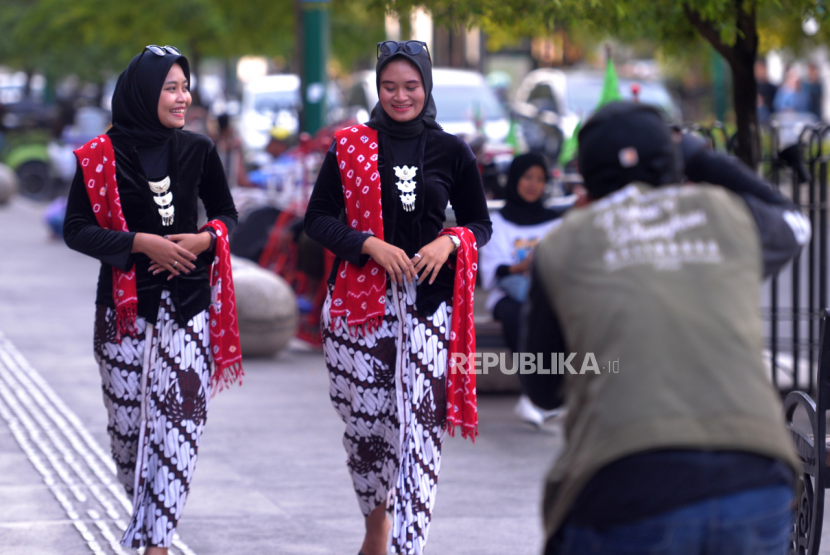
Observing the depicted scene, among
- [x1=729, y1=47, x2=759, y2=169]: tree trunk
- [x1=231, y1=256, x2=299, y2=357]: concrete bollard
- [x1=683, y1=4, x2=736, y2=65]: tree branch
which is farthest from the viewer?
[x1=231, y1=256, x2=299, y2=357]: concrete bollard

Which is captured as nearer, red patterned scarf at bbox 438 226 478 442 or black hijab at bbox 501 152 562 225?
red patterned scarf at bbox 438 226 478 442

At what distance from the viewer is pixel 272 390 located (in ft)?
25.3

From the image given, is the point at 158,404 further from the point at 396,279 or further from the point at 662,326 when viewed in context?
the point at 662,326

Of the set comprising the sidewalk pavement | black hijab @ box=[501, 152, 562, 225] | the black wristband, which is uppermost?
black hijab @ box=[501, 152, 562, 225]

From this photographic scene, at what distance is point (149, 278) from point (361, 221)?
29.1 inches

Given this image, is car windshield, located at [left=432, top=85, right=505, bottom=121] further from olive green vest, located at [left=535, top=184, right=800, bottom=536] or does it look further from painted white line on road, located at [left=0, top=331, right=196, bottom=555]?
olive green vest, located at [left=535, top=184, right=800, bottom=536]

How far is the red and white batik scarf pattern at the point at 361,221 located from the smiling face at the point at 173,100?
1.79 ft

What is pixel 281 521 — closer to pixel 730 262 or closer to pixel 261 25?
pixel 730 262

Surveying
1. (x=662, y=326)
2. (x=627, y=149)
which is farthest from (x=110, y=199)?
(x=662, y=326)

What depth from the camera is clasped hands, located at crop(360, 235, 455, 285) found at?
396cm

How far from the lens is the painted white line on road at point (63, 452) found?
4.98 meters

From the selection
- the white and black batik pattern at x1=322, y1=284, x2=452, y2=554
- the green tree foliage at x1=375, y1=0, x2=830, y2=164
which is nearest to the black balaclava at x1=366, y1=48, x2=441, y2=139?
the white and black batik pattern at x1=322, y1=284, x2=452, y2=554

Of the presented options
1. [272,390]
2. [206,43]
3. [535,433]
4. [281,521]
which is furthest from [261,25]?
[281,521]

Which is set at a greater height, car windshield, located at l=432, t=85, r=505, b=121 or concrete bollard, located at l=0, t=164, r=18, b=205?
car windshield, located at l=432, t=85, r=505, b=121
